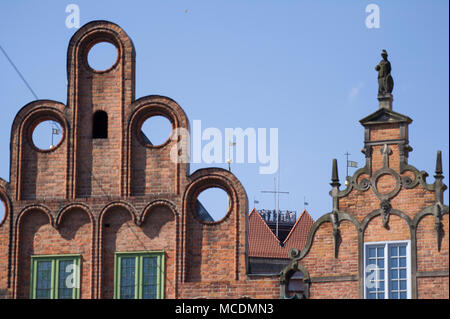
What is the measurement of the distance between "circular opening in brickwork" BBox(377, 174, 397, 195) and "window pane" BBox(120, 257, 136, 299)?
7.73 meters

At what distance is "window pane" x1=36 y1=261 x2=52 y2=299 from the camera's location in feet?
147

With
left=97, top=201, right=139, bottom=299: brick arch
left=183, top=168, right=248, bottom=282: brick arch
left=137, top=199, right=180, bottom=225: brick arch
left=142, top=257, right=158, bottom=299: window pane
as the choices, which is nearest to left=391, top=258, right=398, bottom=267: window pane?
left=183, top=168, right=248, bottom=282: brick arch

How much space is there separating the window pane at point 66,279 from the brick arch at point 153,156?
2.88 meters

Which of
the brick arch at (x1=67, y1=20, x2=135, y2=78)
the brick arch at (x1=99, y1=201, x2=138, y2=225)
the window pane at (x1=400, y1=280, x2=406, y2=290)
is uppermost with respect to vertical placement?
the brick arch at (x1=67, y1=20, x2=135, y2=78)

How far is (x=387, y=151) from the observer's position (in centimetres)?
4297

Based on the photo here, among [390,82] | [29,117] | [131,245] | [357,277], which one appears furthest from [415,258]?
[29,117]

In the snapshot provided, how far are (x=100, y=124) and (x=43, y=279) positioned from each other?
516 cm

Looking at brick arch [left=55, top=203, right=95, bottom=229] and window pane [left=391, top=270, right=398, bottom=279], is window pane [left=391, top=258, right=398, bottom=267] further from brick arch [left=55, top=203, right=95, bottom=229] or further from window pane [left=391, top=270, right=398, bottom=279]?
brick arch [left=55, top=203, right=95, bottom=229]

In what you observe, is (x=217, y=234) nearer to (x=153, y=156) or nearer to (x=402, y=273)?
(x=153, y=156)

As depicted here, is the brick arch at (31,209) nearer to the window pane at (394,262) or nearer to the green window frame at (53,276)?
the green window frame at (53,276)

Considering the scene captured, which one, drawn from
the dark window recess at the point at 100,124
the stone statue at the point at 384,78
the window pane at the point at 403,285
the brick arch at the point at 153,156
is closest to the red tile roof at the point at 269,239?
the dark window recess at the point at 100,124

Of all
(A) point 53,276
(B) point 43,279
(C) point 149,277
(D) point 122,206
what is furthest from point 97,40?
(C) point 149,277

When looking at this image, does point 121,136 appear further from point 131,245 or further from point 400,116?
point 400,116

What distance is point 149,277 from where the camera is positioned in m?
44.2
